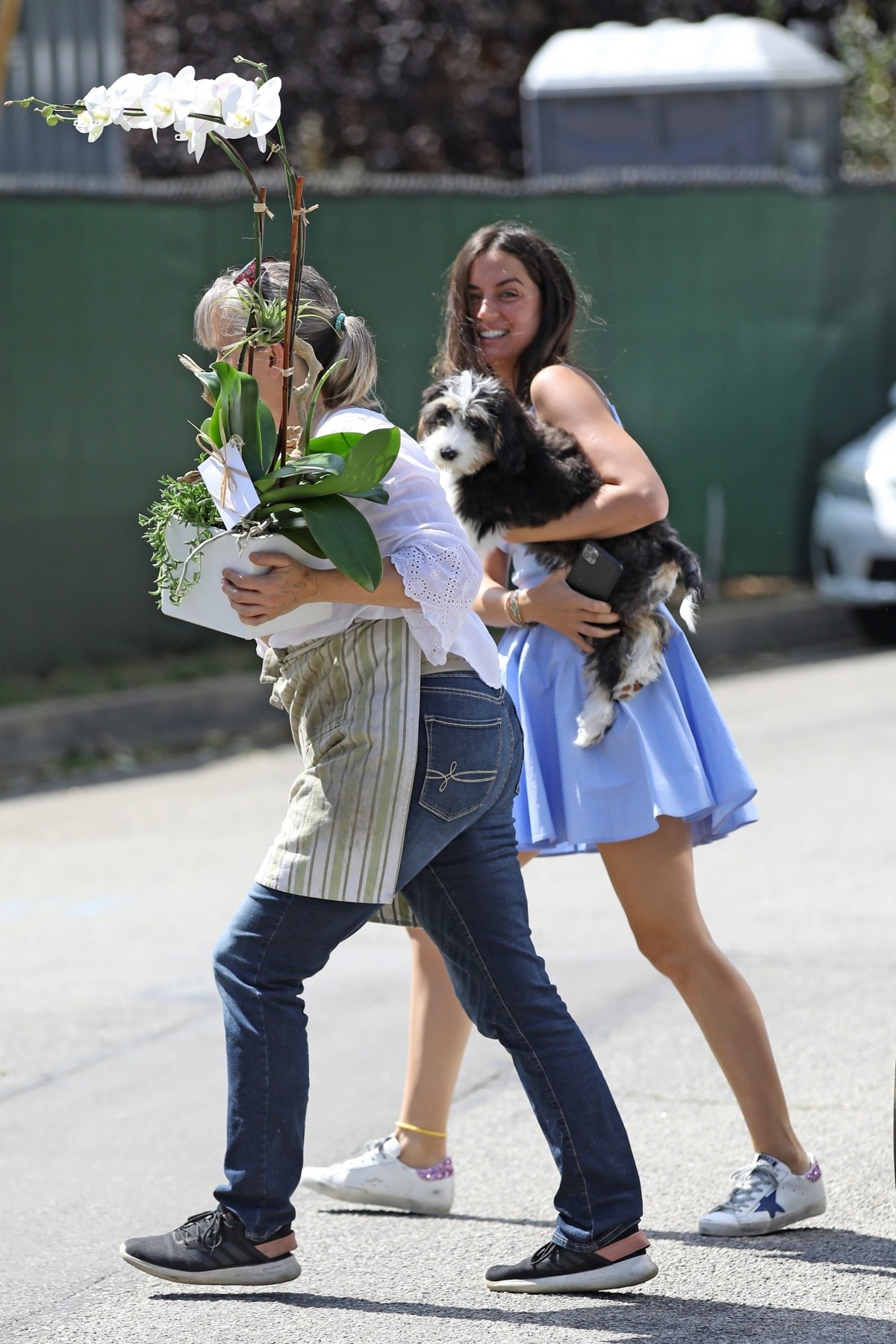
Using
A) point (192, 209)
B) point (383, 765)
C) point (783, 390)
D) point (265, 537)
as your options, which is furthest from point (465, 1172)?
point (783, 390)

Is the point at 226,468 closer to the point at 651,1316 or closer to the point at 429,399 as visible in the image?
the point at 429,399

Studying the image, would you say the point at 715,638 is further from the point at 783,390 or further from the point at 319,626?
the point at 319,626

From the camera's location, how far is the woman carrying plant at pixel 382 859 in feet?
10.9

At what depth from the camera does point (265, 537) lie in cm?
326

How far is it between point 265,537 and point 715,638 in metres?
8.55

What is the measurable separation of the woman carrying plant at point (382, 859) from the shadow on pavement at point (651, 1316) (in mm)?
68

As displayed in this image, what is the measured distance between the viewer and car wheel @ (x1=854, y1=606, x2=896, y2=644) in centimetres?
1211

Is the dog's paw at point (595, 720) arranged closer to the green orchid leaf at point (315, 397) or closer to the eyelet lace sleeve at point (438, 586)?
the eyelet lace sleeve at point (438, 586)

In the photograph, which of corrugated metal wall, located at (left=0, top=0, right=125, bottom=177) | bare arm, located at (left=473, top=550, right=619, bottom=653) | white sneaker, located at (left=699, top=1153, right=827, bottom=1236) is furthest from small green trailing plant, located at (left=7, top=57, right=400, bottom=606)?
corrugated metal wall, located at (left=0, top=0, right=125, bottom=177)

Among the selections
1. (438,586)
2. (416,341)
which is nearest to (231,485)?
(438,586)

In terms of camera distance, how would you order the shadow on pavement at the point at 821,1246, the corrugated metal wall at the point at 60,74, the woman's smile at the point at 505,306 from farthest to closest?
the corrugated metal wall at the point at 60,74 < the woman's smile at the point at 505,306 < the shadow on pavement at the point at 821,1246

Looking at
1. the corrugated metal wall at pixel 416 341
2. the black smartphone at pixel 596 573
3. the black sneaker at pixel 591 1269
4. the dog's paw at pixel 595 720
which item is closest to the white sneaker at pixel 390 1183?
the black sneaker at pixel 591 1269

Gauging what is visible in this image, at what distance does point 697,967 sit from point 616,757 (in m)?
0.44

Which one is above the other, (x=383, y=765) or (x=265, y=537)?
(x=265, y=537)
